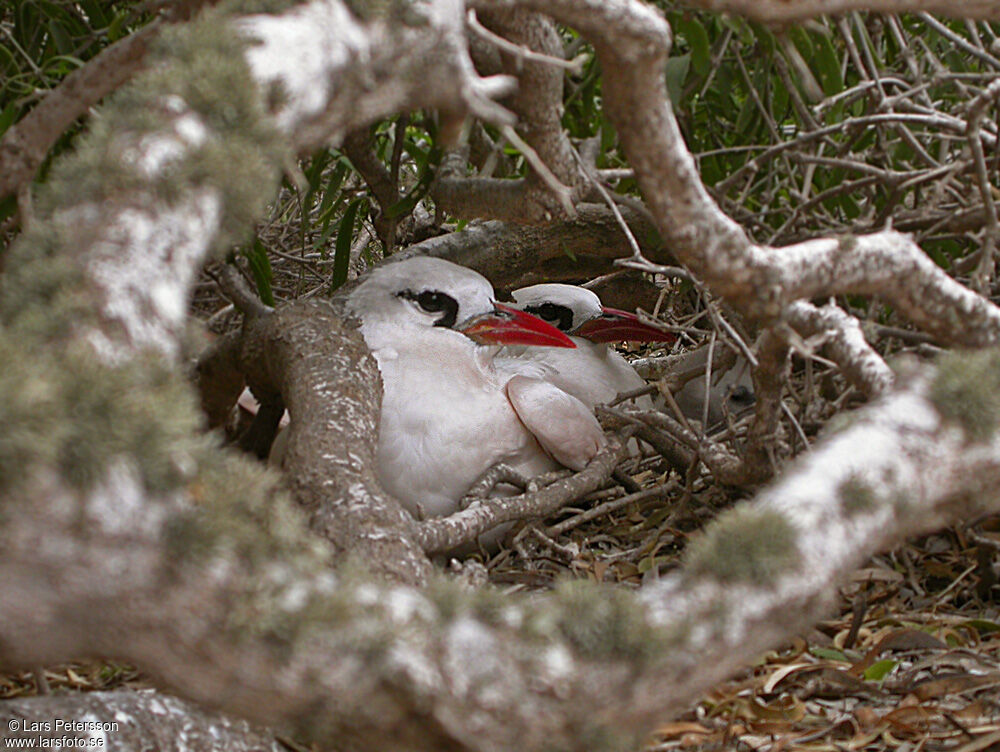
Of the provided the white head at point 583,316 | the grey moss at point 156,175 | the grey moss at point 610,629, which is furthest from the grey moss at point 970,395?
the white head at point 583,316

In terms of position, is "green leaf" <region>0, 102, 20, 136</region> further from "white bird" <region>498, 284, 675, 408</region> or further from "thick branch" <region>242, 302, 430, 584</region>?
"white bird" <region>498, 284, 675, 408</region>

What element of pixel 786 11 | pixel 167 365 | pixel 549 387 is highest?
Answer: pixel 786 11

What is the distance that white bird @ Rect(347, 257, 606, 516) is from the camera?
2.03 metres

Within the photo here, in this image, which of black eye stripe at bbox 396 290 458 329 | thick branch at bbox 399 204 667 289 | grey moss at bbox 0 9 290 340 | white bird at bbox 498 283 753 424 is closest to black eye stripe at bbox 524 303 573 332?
white bird at bbox 498 283 753 424

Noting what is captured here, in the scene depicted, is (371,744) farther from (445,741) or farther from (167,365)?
(167,365)

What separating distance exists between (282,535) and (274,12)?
419 mm

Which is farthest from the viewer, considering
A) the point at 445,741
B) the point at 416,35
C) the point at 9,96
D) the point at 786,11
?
the point at 9,96

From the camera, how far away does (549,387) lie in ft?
7.31

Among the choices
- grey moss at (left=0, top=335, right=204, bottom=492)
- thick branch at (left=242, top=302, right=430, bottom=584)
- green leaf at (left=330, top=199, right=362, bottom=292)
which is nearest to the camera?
grey moss at (left=0, top=335, right=204, bottom=492)

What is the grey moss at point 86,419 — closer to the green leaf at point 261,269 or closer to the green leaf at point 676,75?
the green leaf at point 676,75

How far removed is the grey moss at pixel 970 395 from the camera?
0.88m

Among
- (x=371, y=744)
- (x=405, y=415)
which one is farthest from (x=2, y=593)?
(x=405, y=415)

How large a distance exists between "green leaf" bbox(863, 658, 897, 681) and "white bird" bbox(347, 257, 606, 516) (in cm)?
85

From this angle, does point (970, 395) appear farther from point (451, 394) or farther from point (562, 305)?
point (562, 305)
